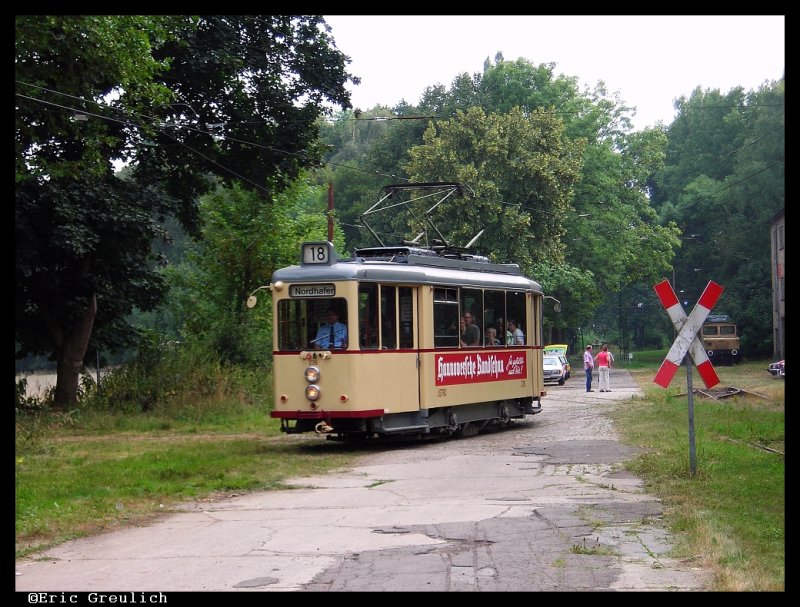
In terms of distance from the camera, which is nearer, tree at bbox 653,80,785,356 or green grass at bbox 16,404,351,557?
green grass at bbox 16,404,351,557

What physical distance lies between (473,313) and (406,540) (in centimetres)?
1182

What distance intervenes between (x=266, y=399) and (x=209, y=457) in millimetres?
10696

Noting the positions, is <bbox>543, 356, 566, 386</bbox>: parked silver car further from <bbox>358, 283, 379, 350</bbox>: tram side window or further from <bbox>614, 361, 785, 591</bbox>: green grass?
<bbox>358, 283, 379, 350</bbox>: tram side window

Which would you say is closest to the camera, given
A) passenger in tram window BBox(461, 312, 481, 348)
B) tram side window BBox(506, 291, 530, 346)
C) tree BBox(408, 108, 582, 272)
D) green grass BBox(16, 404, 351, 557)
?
green grass BBox(16, 404, 351, 557)

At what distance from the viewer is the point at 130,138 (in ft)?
87.0

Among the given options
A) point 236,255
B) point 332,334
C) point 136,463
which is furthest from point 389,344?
point 236,255

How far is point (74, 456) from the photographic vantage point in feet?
58.7

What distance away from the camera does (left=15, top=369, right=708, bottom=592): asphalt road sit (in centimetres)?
810

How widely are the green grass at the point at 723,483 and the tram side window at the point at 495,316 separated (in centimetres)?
324

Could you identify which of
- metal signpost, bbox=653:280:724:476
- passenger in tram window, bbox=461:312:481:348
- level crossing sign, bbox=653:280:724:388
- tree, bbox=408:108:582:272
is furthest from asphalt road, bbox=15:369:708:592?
tree, bbox=408:108:582:272

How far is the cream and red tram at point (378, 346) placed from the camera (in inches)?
709

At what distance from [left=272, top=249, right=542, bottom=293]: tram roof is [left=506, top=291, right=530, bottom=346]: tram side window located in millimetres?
591

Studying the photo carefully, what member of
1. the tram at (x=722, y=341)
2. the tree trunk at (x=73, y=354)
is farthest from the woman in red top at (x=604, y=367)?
the tram at (x=722, y=341)

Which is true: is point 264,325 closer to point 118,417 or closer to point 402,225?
point 118,417
